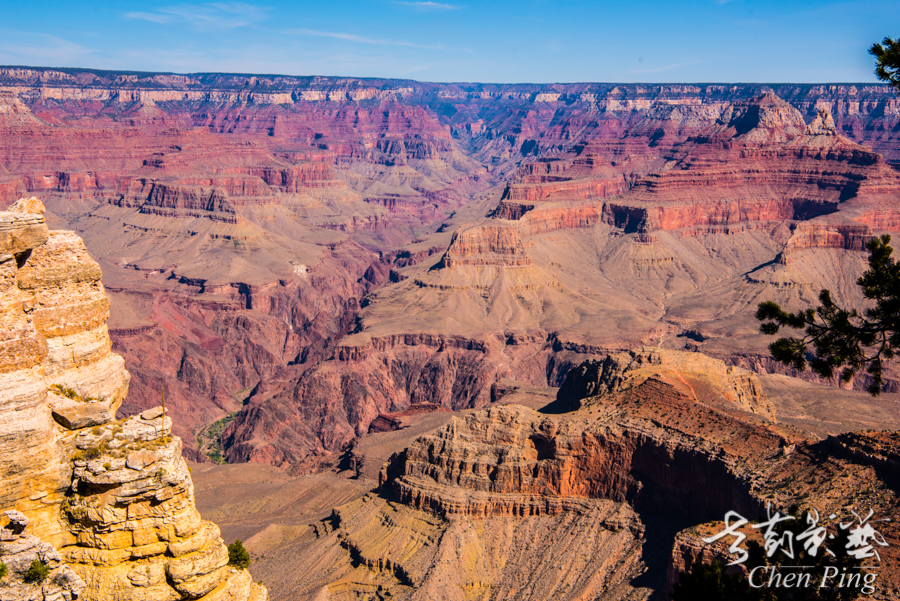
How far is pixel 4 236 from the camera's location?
21.6m

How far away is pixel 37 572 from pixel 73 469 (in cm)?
285

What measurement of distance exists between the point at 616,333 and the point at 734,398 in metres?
75.8

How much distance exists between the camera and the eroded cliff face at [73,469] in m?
21.2

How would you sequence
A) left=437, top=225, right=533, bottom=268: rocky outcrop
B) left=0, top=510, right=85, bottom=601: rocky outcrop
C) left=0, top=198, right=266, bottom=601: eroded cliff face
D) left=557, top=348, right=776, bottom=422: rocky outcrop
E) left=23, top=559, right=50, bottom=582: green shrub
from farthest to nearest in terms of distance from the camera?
A: left=437, top=225, right=533, bottom=268: rocky outcrop < left=557, top=348, right=776, bottom=422: rocky outcrop < left=0, top=198, right=266, bottom=601: eroded cliff face < left=23, top=559, right=50, bottom=582: green shrub < left=0, top=510, right=85, bottom=601: rocky outcrop

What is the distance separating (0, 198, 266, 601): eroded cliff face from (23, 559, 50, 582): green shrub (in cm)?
16

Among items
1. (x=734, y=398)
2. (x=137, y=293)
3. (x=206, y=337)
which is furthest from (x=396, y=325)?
(x=734, y=398)

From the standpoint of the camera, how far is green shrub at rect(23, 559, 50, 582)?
68.6ft

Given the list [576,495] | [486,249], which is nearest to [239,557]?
[576,495]

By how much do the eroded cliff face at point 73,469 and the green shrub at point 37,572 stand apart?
16cm

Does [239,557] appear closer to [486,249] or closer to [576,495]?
[576,495]

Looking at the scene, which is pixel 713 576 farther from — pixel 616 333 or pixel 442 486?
pixel 616 333
